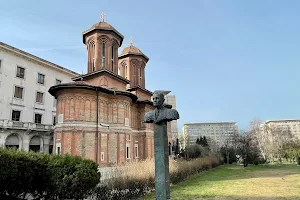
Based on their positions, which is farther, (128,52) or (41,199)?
(128,52)

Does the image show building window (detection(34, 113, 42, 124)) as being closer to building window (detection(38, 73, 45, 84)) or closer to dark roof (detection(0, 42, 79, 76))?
building window (detection(38, 73, 45, 84))

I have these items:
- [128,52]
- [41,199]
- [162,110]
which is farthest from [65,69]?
[162,110]

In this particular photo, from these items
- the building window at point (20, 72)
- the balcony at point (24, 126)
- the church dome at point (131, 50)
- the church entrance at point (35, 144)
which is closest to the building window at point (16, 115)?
the balcony at point (24, 126)

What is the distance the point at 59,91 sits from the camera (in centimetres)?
1930

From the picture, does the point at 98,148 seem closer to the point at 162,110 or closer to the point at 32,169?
the point at 32,169

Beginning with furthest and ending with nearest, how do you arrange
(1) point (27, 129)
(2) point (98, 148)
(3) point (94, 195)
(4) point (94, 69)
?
(1) point (27, 129) → (4) point (94, 69) → (2) point (98, 148) → (3) point (94, 195)

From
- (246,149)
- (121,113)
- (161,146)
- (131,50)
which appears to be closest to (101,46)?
(131,50)

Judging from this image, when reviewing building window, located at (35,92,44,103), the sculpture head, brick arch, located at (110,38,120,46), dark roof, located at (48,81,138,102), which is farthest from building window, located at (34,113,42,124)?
the sculpture head

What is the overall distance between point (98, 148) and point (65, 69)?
21.3 meters

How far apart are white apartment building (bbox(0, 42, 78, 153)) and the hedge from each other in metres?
20.2

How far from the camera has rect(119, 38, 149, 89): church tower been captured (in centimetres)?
3089

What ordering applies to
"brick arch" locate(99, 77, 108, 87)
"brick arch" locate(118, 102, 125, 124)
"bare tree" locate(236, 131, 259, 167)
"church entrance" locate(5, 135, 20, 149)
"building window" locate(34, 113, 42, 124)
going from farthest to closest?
"bare tree" locate(236, 131, 259, 167) < "building window" locate(34, 113, 42, 124) < "church entrance" locate(5, 135, 20, 149) < "brick arch" locate(99, 77, 108, 87) < "brick arch" locate(118, 102, 125, 124)

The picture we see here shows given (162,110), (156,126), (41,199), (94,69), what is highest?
(94,69)

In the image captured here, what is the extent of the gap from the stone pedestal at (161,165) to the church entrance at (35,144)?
28.4 m
